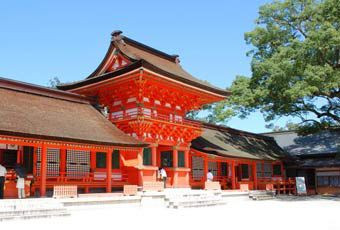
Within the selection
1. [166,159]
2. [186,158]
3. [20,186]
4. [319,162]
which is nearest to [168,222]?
[20,186]

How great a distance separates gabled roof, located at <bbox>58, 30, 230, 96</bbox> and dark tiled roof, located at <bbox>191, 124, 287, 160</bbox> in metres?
4.08

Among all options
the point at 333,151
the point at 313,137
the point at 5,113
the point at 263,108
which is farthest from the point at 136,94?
the point at 313,137

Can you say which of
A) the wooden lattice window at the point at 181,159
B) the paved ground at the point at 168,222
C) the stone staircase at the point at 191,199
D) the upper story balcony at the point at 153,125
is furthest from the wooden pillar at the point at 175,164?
the paved ground at the point at 168,222

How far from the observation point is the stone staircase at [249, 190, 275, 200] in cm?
2718

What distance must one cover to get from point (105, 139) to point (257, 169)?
18.0m

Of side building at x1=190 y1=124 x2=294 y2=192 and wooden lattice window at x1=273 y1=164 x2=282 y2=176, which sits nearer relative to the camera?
side building at x1=190 y1=124 x2=294 y2=192

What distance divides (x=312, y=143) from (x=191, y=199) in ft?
72.1

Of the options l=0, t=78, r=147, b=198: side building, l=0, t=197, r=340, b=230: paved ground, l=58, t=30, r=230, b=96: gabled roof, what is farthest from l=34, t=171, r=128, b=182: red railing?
l=58, t=30, r=230, b=96: gabled roof

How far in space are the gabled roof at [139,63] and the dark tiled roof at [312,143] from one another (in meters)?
13.8

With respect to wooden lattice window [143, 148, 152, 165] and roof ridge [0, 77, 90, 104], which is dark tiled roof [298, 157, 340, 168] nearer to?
wooden lattice window [143, 148, 152, 165]

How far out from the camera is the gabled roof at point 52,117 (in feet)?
55.6

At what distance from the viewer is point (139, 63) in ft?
69.2

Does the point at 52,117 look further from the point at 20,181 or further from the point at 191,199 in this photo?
the point at 191,199

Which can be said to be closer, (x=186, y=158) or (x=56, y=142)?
(x=56, y=142)
